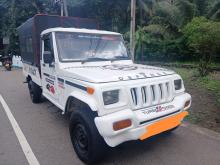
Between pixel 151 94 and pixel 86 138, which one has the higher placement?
pixel 151 94

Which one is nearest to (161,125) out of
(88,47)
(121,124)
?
(121,124)

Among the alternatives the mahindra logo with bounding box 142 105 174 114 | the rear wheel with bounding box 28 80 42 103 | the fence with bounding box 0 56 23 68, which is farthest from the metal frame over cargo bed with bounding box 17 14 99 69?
the fence with bounding box 0 56 23 68

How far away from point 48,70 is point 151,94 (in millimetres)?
2619

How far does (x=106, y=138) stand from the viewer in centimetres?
330

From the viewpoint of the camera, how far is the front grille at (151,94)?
3531 millimetres

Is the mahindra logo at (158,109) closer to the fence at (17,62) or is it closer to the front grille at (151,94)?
the front grille at (151,94)

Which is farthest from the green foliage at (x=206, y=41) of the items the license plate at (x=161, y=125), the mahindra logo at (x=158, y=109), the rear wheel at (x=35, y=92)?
the rear wheel at (x=35, y=92)

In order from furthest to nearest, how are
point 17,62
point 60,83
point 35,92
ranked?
1. point 17,62
2. point 35,92
3. point 60,83

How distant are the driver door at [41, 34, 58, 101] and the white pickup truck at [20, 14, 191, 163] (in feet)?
0.07

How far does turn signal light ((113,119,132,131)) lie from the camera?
10.6 feet

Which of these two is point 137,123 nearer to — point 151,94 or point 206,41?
point 151,94

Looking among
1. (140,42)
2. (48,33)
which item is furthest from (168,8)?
(48,33)

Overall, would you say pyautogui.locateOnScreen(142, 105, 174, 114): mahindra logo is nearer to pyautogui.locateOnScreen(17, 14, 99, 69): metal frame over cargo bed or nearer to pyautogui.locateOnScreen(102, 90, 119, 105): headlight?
pyautogui.locateOnScreen(102, 90, 119, 105): headlight

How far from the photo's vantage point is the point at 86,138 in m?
3.67
